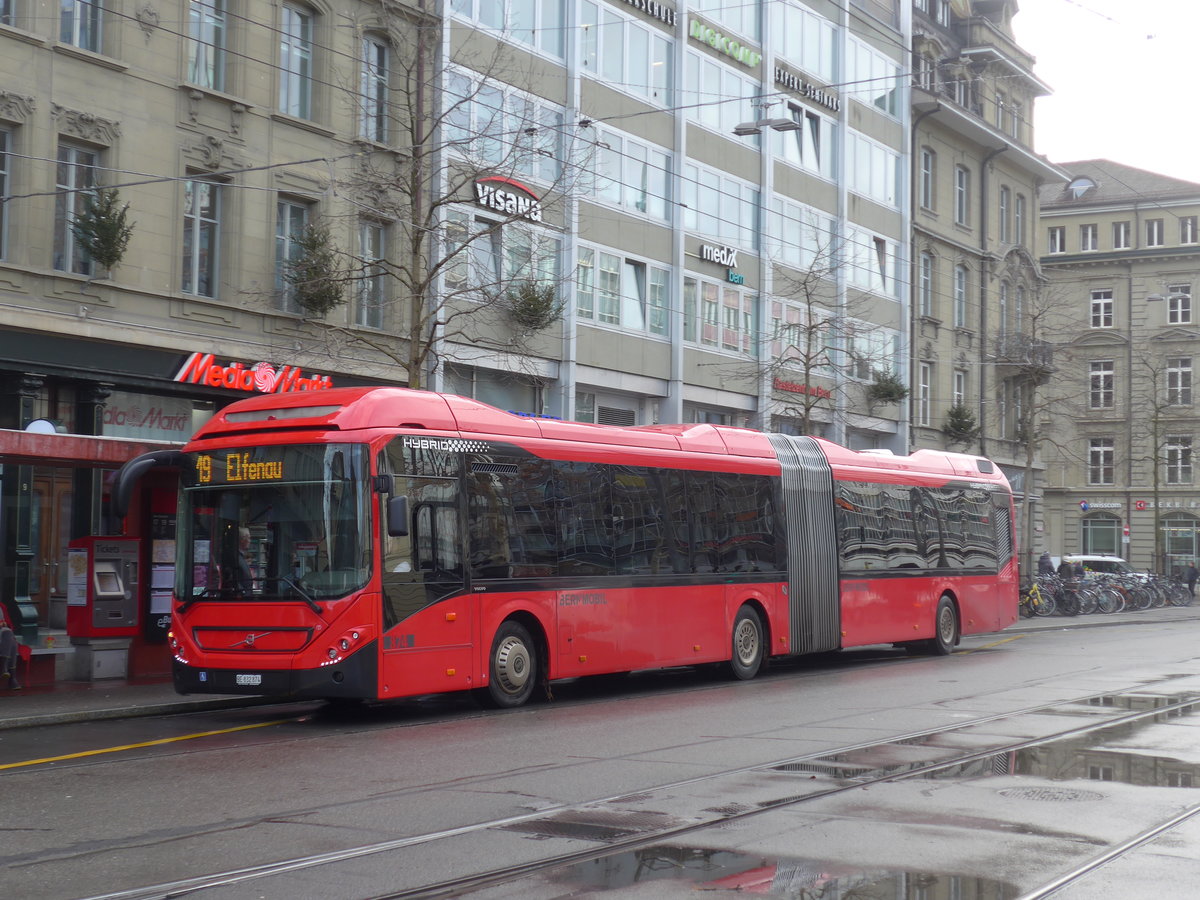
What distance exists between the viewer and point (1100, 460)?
7612 centimetres

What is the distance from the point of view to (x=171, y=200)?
2273 cm

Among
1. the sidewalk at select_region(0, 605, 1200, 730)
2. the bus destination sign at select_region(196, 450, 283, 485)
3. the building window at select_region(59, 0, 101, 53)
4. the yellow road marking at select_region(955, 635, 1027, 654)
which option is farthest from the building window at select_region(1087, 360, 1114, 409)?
the bus destination sign at select_region(196, 450, 283, 485)

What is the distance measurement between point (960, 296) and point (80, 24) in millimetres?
34045

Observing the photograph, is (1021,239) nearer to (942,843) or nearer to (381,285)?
(381,285)

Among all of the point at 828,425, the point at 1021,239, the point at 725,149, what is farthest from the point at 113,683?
the point at 1021,239

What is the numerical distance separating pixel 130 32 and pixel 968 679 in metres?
15.3

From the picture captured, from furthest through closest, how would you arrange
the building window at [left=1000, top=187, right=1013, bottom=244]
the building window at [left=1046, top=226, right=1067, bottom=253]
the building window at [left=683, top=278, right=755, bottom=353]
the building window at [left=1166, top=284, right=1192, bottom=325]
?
the building window at [left=1046, top=226, right=1067, bottom=253] < the building window at [left=1166, top=284, right=1192, bottom=325] < the building window at [left=1000, top=187, right=1013, bottom=244] < the building window at [left=683, top=278, right=755, bottom=353]

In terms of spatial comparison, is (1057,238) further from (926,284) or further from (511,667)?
(511,667)

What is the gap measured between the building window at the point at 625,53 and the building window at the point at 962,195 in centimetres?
1782

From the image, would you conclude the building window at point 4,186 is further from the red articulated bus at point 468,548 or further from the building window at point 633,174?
the building window at point 633,174

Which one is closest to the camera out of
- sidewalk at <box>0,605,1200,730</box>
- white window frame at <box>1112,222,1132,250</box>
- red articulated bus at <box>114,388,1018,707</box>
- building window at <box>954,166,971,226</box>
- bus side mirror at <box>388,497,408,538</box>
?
bus side mirror at <box>388,497,408,538</box>

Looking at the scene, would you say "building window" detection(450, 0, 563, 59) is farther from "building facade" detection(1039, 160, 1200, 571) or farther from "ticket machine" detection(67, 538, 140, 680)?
"building facade" detection(1039, 160, 1200, 571)

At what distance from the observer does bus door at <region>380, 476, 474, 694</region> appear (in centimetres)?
1390

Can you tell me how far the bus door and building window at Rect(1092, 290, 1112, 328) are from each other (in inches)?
2686
